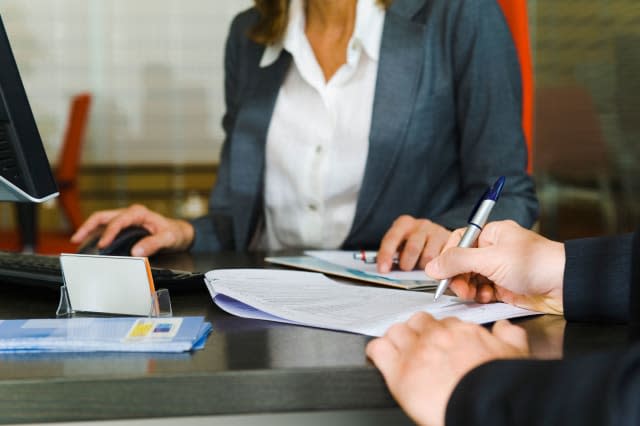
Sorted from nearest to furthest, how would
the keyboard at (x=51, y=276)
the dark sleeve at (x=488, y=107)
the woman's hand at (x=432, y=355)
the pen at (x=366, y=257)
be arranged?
the woman's hand at (x=432, y=355) → the keyboard at (x=51, y=276) → the pen at (x=366, y=257) → the dark sleeve at (x=488, y=107)

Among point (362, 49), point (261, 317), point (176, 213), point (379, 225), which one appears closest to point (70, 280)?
point (261, 317)

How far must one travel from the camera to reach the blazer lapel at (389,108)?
1593mm

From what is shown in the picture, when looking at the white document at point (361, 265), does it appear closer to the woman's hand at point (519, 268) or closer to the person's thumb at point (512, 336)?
the woman's hand at point (519, 268)

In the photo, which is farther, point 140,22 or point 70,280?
point 140,22

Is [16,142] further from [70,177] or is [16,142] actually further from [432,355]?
[70,177]

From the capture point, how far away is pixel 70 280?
878mm

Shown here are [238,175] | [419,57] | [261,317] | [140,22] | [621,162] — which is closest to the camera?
[261,317]

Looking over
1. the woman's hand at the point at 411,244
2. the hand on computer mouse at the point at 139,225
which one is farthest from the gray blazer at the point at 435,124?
the woman's hand at the point at 411,244

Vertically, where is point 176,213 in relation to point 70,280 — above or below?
below

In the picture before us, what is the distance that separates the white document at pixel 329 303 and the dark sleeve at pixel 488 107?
0.51 m

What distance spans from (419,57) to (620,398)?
118cm

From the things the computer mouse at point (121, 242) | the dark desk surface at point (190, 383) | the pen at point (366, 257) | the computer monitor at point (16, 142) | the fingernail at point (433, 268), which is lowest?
the computer mouse at point (121, 242)

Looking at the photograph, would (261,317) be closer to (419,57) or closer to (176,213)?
(419,57)

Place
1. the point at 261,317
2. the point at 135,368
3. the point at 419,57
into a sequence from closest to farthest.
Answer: the point at 135,368 < the point at 261,317 < the point at 419,57
